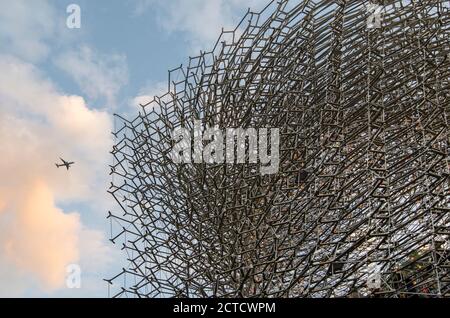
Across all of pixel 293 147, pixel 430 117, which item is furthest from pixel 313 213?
pixel 430 117

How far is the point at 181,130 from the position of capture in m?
18.1

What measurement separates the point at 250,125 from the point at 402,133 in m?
5.01

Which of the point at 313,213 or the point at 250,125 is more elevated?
the point at 250,125

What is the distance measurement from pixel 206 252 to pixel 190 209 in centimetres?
163

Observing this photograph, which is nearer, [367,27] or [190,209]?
[367,27]

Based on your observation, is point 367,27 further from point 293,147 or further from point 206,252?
point 206,252

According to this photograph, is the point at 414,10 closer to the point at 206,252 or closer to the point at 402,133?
the point at 402,133
